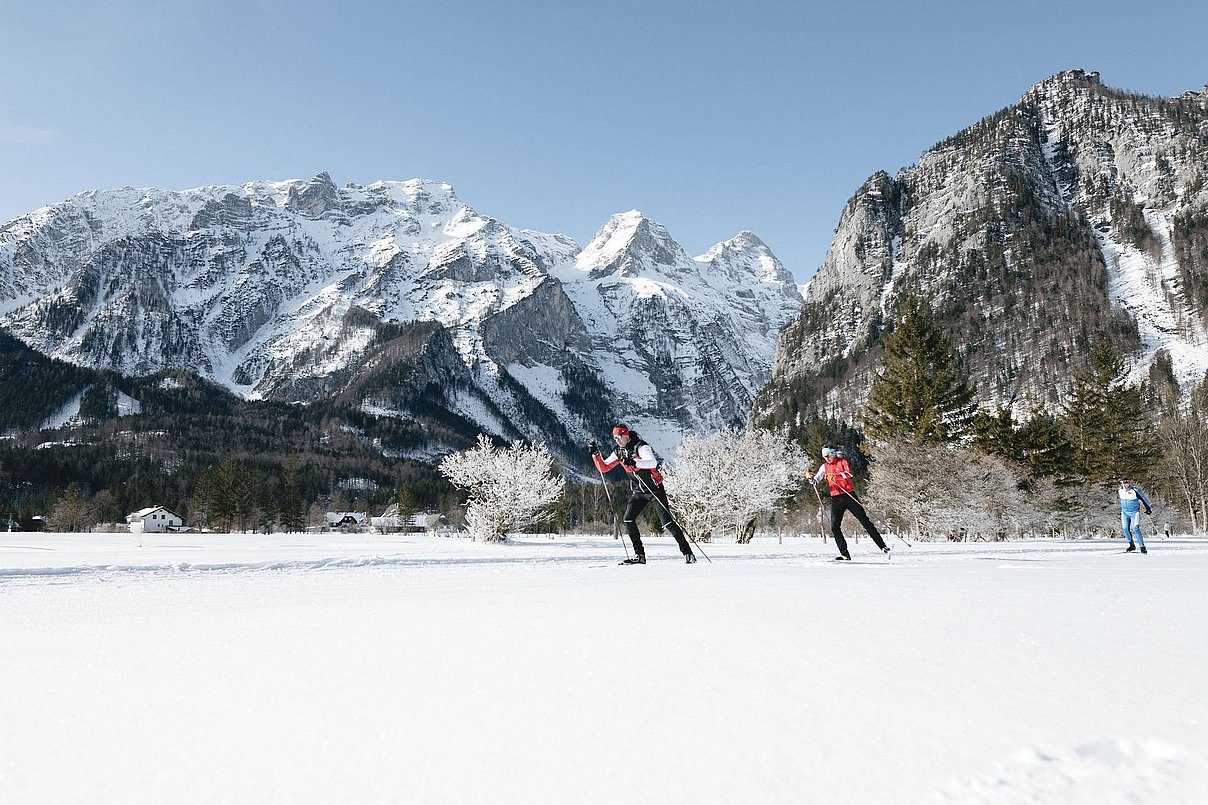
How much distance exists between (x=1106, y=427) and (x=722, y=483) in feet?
98.3

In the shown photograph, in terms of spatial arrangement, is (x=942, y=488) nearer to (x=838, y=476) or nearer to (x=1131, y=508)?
(x=1131, y=508)

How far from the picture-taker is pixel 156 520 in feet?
320

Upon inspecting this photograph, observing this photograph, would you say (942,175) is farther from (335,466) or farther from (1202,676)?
(1202,676)

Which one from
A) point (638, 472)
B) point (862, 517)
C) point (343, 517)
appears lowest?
point (343, 517)

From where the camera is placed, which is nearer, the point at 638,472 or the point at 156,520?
the point at 638,472

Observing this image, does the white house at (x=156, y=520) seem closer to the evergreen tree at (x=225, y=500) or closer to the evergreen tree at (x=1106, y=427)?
the evergreen tree at (x=225, y=500)

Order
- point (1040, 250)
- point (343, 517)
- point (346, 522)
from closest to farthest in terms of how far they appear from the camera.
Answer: point (346, 522)
point (343, 517)
point (1040, 250)

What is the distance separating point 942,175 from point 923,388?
182 m

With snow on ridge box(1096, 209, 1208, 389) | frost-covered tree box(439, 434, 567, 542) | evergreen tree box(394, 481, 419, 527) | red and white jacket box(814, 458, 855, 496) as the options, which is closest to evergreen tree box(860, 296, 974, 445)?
frost-covered tree box(439, 434, 567, 542)

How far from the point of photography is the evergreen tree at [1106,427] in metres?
44.0

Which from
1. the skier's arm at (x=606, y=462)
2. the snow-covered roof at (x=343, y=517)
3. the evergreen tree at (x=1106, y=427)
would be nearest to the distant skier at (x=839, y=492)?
the skier's arm at (x=606, y=462)

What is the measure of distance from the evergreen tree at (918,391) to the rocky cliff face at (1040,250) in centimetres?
9176

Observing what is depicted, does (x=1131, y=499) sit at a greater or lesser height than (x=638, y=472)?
lesser

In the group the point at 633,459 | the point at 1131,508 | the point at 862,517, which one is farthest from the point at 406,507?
the point at 862,517
